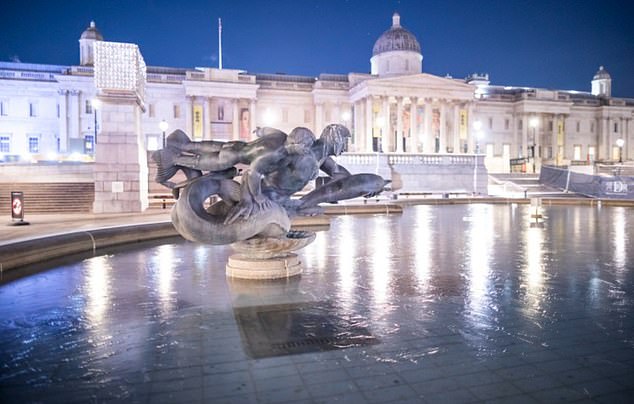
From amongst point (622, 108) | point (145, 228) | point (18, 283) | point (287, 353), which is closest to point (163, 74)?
point (145, 228)

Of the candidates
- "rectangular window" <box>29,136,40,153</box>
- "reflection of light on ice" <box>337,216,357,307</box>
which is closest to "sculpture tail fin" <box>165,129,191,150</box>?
"reflection of light on ice" <box>337,216,357,307</box>

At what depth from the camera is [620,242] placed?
39.7 feet

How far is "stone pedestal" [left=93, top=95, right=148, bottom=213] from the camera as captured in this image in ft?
69.7

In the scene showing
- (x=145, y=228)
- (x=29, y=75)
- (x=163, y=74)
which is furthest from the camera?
(x=163, y=74)

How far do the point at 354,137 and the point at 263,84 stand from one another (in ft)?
47.0

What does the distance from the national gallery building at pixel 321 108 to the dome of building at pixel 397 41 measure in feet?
0.58

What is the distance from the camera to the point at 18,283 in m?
7.79

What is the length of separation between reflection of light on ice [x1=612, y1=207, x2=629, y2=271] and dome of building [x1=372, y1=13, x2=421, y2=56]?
59172 mm

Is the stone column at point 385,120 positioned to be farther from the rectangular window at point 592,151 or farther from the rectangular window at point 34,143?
the rectangular window at point 34,143

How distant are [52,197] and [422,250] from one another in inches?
785

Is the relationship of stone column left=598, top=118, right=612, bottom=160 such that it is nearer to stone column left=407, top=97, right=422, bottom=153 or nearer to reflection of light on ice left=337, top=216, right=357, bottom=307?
stone column left=407, top=97, right=422, bottom=153

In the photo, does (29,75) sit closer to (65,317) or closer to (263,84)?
(263,84)

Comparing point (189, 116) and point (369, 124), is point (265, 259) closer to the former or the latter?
point (369, 124)

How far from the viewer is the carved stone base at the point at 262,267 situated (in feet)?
26.3
